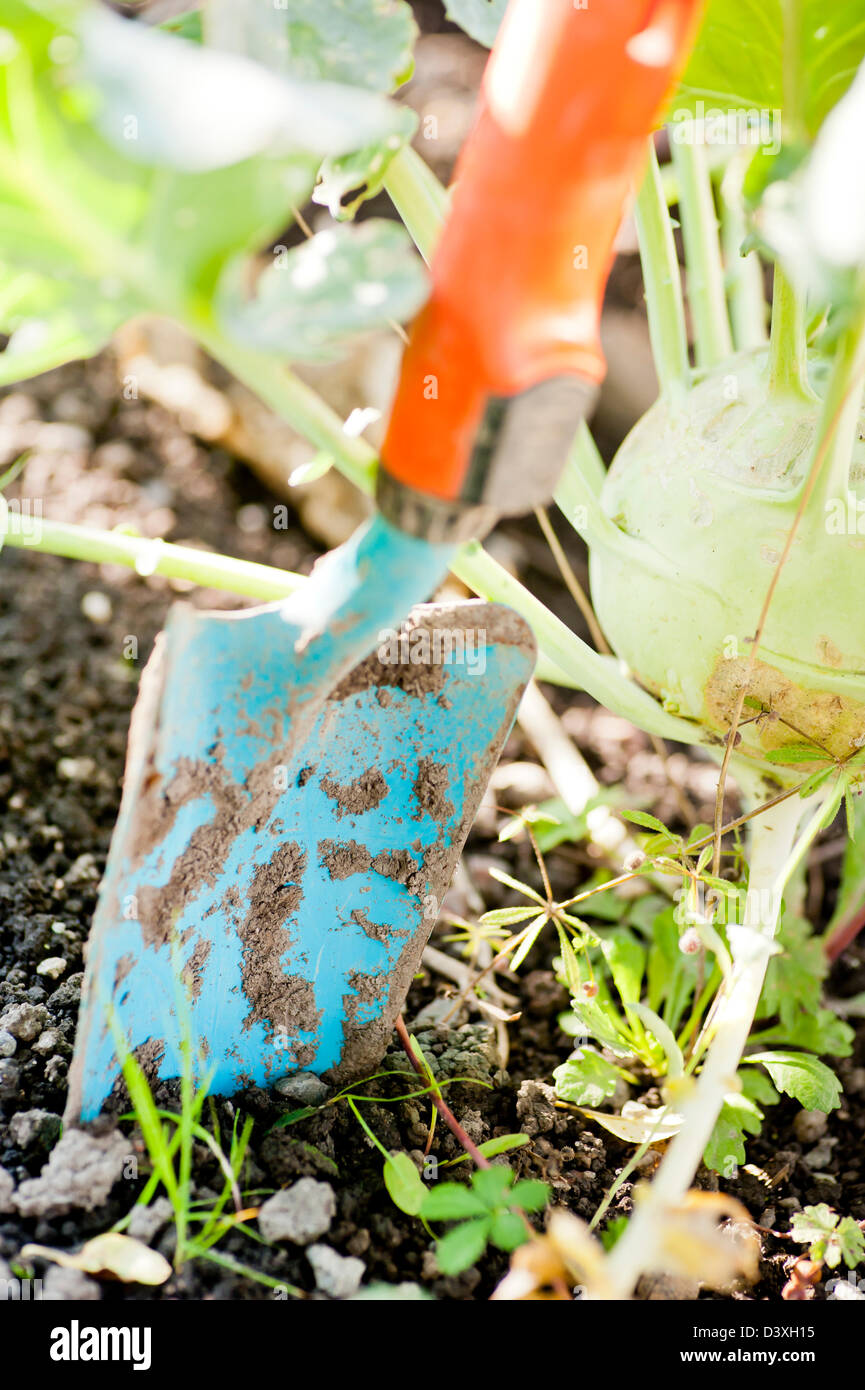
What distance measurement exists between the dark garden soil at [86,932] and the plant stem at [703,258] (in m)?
0.45

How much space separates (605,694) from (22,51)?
0.57m

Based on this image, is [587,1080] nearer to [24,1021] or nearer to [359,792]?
[359,792]

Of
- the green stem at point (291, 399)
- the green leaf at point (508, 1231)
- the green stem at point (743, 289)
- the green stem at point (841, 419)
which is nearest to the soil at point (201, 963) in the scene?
the green leaf at point (508, 1231)

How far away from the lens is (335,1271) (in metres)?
0.64

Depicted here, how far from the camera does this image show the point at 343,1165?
0.72 m

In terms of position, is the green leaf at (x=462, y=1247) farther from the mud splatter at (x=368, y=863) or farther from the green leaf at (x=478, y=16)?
the green leaf at (x=478, y=16)

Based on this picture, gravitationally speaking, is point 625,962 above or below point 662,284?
below

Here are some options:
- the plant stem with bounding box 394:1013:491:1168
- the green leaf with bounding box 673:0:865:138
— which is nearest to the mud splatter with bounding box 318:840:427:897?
the plant stem with bounding box 394:1013:491:1168

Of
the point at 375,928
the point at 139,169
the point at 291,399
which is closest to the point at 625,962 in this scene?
the point at 375,928

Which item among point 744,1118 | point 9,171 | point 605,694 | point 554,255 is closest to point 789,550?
point 605,694

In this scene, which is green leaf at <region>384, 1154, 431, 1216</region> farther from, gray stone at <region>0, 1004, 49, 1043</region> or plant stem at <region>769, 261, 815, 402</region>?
plant stem at <region>769, 261, 815, 402</region>

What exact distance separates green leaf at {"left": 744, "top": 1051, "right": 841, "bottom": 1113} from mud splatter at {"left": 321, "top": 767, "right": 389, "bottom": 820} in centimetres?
33

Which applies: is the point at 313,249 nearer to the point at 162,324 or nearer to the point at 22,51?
the point at 22,51

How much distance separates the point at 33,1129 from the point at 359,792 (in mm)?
319
